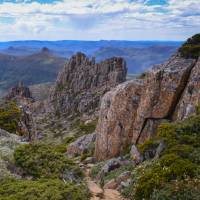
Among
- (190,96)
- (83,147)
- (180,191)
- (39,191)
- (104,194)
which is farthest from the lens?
(83,147)

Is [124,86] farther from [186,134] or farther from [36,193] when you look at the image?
[36,193]

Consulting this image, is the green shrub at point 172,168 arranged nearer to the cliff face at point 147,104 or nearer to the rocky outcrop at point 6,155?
the rocky outcrop at point 6,155

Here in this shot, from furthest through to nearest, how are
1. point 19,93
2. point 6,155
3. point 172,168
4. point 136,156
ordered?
point 19,93 < point 136,156 < point 6,155 < point 172,168

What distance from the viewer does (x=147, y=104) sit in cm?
4319

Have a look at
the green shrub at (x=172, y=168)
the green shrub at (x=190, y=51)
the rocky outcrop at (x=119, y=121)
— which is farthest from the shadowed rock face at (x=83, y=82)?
the green shrub at (x=172, y=168)

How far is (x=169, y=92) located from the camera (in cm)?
4278

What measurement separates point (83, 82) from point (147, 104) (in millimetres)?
127638

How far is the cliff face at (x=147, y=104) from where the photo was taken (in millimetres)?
42375

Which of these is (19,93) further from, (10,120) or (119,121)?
(119,121)

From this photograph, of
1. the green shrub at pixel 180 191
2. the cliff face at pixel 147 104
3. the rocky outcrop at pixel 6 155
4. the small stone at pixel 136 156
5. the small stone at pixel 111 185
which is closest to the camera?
the green shrub at pixel 180 191

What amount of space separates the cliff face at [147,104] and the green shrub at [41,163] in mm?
16459

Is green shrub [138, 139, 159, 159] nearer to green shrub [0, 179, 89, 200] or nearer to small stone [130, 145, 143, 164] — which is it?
small stone [130, 145, 143, 164]

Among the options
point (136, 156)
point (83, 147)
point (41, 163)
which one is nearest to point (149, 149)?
point (136, 156)

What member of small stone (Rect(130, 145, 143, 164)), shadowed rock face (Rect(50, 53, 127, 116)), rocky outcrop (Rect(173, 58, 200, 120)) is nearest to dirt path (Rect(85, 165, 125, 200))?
small stone (Rect(130, 145, 143, 164))
